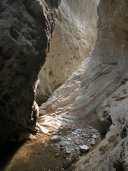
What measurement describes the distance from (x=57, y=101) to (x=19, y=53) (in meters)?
3.62

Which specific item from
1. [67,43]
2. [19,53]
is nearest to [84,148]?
[19,53]

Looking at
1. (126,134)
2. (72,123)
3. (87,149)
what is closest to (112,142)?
(126,134)

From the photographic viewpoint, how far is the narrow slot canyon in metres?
7.33

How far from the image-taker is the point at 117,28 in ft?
36.1

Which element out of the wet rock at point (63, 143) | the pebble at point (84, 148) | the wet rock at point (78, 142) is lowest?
the pebble at point (84, 148)

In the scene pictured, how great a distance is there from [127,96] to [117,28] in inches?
143

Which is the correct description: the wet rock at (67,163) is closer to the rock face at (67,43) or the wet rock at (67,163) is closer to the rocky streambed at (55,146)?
the rocky streambed at (55,146)

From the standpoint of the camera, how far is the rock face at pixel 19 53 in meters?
7.75

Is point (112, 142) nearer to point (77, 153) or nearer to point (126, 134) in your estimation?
point (126, 134)

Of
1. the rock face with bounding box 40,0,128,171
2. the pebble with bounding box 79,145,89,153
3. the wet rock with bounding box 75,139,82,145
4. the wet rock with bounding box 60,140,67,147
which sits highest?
the rock face with bounding box 40,0,128,171

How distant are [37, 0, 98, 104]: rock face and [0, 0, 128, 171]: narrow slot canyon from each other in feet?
7.35

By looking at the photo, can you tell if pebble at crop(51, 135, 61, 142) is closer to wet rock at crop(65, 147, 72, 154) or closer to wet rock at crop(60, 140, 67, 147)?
wet rock at crop(60, 140, 67, 147)

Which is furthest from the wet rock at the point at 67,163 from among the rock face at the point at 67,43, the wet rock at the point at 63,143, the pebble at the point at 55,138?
the rock face at the point at 67,43

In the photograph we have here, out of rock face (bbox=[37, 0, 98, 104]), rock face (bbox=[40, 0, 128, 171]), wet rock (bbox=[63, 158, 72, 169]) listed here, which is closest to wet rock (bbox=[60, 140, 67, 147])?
wet rock (bbox=[63, 158, 72, 169])
